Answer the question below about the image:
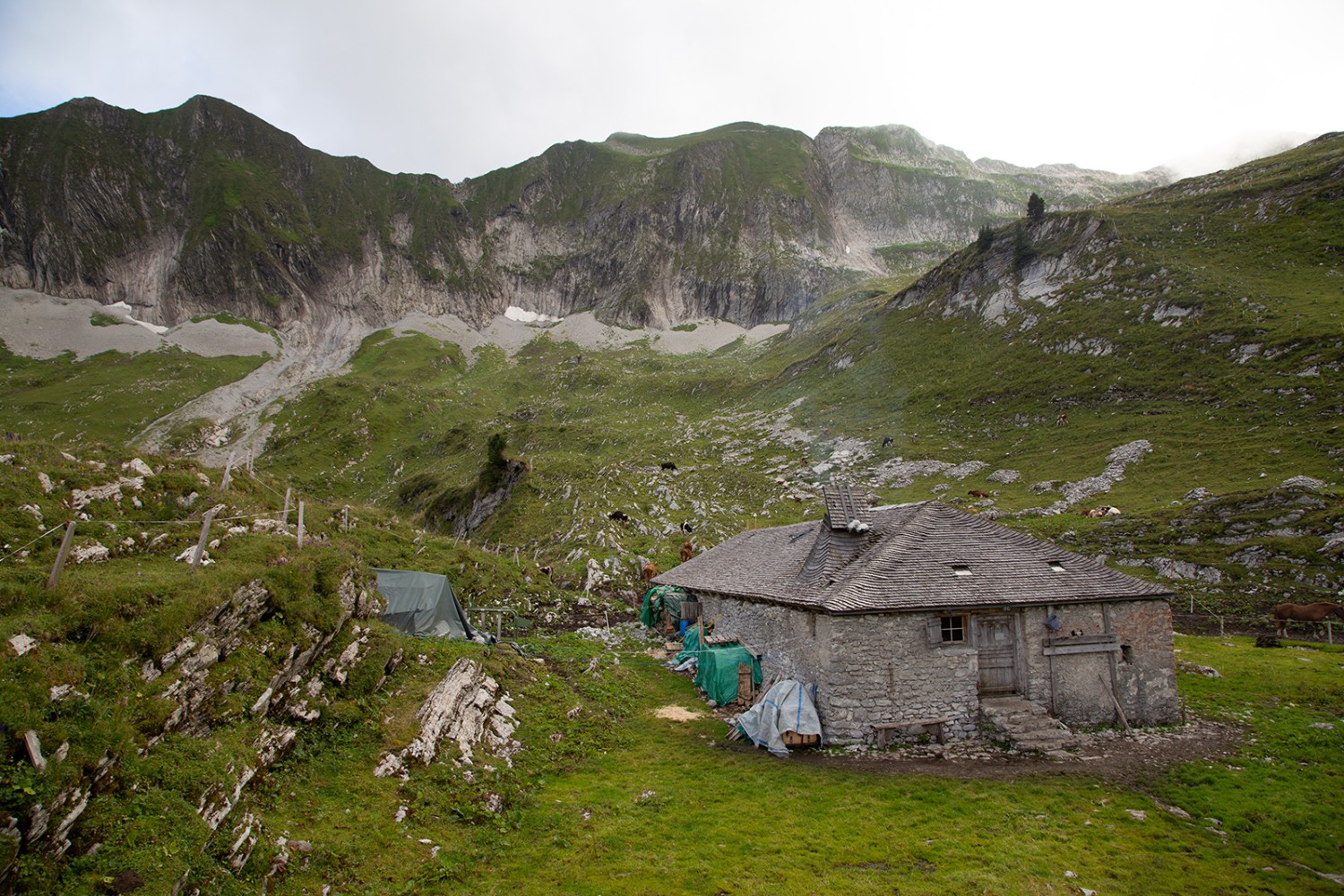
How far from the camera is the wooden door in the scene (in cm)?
1867

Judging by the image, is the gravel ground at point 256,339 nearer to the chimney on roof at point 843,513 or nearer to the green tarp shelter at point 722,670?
the green tarp shelter at point 722,670

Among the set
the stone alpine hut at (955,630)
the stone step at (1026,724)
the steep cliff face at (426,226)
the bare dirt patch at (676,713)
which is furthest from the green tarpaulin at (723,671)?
the steep cliff face at (426,226)

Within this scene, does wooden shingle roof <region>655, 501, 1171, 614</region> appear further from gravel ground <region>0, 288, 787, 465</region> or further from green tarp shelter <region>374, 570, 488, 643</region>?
gravel ground <region>0, 288, 787, 465</region>

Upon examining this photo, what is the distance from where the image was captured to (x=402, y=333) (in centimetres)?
15050

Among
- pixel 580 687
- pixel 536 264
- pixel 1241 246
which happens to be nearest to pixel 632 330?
pixel 536 264

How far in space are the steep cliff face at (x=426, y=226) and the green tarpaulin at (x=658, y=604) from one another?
13260 cm

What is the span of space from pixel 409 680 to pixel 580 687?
7.29 metres

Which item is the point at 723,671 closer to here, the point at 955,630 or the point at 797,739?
the point at 797,739

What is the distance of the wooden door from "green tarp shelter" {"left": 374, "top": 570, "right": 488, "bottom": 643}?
59.4ft

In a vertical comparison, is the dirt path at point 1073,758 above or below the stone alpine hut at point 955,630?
below

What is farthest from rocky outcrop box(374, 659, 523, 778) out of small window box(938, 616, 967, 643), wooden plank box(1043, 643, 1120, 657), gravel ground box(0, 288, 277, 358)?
gravel ground box(0, 288, 277, 358)

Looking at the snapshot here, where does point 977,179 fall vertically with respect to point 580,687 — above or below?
above

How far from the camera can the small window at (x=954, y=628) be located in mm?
18391

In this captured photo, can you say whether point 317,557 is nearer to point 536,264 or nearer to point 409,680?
point 409,680
